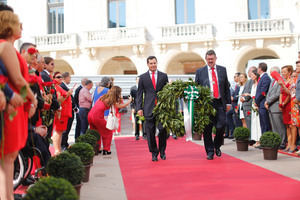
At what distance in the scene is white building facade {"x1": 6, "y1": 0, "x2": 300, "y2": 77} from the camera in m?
18.9

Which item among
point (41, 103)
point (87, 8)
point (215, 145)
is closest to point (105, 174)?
point (41, 103)

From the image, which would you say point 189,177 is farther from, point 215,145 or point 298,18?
point 298,18

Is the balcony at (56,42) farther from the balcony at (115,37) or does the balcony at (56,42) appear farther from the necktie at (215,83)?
the necktie at (215,83)

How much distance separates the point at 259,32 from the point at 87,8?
10.5 meters

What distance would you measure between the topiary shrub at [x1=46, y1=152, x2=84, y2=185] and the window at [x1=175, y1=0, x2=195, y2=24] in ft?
58.4

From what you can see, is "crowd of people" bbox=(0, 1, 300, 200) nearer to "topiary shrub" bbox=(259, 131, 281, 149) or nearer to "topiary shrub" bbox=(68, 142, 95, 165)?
"topiary shrub" bbox=(68, 142, 95, 165)

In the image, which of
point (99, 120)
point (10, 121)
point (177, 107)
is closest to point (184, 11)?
point (99, 120)

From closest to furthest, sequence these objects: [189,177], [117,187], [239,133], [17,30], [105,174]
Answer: [17,30], [117,187], [189,177], [105,174], [239,133]

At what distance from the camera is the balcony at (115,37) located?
20078 mm

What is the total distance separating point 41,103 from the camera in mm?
4238

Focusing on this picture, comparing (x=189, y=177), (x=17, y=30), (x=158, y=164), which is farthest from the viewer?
(x=158, y=164)

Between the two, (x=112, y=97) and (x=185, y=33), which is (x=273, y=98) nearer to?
(x=112, y=97)

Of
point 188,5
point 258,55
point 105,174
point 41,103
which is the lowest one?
point 105,174

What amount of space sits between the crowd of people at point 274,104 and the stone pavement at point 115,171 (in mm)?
631
